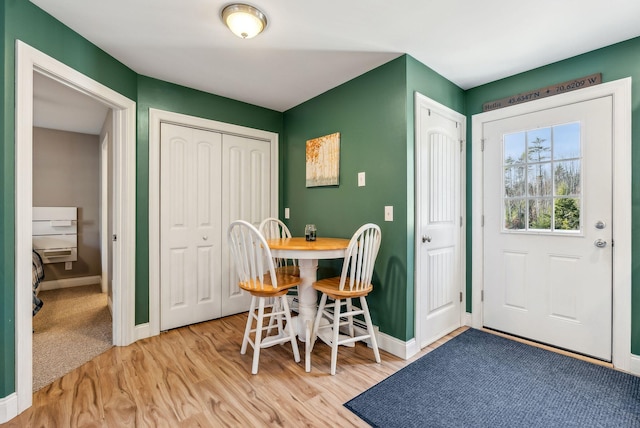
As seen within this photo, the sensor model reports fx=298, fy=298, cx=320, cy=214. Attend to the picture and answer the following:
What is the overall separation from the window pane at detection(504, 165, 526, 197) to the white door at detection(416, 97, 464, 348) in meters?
0.39

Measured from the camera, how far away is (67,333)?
8.83ft

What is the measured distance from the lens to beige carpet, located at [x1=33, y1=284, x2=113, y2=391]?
83.9 inches

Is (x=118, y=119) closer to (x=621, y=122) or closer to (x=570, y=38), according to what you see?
(x=570, y=38)

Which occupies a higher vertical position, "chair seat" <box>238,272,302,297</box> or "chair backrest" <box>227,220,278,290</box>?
"chair backrest" <box>227,220,278,290</box>

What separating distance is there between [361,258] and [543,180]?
5.57 feet

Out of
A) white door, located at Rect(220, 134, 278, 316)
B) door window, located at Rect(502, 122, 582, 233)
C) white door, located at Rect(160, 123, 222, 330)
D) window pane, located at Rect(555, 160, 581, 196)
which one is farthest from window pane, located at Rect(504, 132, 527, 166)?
white door, located at Rect(160, 123, 222, 330)

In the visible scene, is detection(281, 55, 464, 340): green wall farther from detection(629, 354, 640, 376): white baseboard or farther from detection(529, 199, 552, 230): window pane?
detection(629, 354, 640, 376): white baseboard

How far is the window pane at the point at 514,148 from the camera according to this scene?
8.40ft

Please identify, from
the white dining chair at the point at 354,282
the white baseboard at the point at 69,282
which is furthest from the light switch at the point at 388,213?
the white baseboard at the point at 69,282

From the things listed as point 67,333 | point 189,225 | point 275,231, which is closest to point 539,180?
point 275,231

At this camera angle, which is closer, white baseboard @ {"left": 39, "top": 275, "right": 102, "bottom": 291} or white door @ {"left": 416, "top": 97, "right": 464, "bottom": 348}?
white door @ {"left": 416, "top": 97, "right": 464, "bottom": 348}

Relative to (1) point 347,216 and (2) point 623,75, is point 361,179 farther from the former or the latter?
(2) point 623,75

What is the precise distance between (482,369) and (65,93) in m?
4.49

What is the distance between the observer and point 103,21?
1.88 metres
